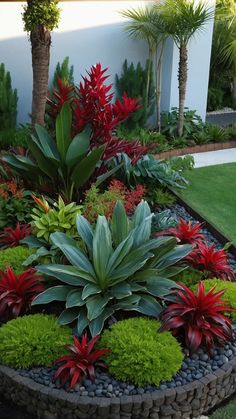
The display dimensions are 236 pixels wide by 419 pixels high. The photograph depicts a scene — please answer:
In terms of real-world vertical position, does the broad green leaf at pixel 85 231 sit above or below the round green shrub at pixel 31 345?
above

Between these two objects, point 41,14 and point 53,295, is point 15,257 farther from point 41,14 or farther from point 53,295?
point 41,14

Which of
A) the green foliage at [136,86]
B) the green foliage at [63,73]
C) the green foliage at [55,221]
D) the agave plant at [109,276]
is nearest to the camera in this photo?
the agave plant at [109,276]

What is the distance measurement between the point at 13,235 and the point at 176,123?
465cm

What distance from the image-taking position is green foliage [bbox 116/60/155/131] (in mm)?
8578

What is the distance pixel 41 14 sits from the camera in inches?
238

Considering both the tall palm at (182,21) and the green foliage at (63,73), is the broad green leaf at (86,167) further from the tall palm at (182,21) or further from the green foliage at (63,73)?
the tall palm at (182,21)

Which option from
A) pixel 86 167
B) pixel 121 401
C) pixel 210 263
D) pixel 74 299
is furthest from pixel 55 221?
pixel 121 401

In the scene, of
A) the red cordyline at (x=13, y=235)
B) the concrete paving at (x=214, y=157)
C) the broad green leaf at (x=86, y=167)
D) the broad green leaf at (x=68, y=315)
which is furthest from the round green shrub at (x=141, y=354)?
the concrete paving at (x=214, y=157)

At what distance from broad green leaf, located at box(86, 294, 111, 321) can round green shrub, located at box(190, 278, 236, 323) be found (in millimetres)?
725

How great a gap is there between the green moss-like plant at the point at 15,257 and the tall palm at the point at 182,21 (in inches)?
181

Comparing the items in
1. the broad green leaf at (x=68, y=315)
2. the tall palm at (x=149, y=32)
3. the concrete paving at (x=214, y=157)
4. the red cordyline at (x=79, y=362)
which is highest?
the tall palm at (x=149, y=32)

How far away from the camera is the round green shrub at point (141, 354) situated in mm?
3395

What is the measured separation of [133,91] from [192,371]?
5739 millimetres

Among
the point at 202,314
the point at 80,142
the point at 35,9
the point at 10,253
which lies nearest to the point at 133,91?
the point at 35,9
